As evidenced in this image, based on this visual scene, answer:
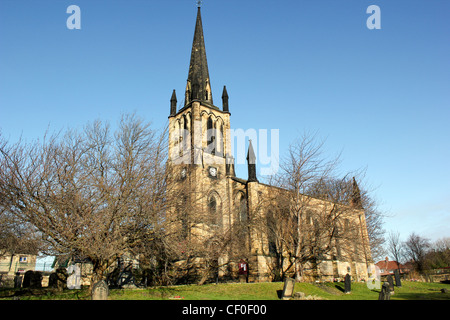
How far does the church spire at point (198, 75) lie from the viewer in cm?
3488

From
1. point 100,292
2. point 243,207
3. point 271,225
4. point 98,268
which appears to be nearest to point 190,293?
point 98,268

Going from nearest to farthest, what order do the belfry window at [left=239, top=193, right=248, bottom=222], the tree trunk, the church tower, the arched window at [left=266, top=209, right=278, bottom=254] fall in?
1. the tree trunk
2. the arched window at [left=266, top=209, right=278, bottom=254]
3. the belfry window at [left=239, top=193, right=248, bottom=222]
4. the church tower

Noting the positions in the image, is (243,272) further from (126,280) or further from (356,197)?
(356,197)

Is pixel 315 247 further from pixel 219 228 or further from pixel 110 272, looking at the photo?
pixel 110 272

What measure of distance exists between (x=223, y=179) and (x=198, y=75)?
527 inches

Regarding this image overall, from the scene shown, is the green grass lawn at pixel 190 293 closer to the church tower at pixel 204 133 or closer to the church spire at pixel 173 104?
the church tower at pixel 204 133

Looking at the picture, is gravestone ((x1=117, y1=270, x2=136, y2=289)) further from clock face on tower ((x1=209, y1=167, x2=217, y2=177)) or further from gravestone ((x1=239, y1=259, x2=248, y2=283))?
clock face on tower ((x1=209, y1=167, x2=217, y2=177))

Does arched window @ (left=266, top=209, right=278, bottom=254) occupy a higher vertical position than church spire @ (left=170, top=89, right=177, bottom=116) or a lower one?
lower

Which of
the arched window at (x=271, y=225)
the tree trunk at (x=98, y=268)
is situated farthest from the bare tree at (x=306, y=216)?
the tree trunk at (x=98, y=268)

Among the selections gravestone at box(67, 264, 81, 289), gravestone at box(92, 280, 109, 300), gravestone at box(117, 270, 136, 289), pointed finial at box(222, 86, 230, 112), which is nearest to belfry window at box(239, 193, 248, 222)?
pointed finial at box(222, 86, 230, 112)

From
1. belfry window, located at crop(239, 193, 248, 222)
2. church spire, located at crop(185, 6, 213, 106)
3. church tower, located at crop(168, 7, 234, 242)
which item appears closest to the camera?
belfry window, located at crop(239, 193, 248, 222)

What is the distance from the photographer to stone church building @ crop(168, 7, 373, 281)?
2597 cm
